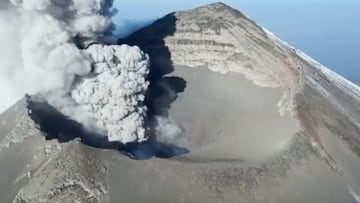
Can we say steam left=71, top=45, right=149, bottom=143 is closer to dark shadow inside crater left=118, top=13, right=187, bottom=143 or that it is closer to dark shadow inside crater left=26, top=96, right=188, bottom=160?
dark shadow inside crater left=26, top=96, right=188, bottom=160

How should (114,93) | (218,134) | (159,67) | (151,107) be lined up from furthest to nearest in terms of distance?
1. (159,67)
2. (151,107)
3. (114,93)
4. (218,134)

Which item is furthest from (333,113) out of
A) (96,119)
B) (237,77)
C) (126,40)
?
(126,40)

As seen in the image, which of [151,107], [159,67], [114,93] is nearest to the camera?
[114,93]

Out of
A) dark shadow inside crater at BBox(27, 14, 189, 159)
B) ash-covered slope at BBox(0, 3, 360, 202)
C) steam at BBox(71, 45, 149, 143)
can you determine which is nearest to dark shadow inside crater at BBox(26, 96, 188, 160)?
dark shadow inside crater at BBox(27, 14, 189, 159)

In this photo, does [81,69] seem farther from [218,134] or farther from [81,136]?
[218,134]

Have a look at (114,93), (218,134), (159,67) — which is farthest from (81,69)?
(159,67)
